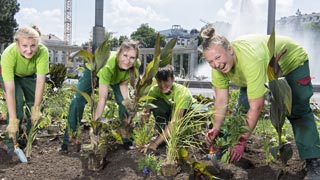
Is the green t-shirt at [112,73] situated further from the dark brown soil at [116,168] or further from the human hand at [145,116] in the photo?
the dark brown soil at [116,168]

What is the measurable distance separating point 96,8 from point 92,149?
4.12 m

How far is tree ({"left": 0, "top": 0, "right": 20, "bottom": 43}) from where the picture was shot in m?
34.1

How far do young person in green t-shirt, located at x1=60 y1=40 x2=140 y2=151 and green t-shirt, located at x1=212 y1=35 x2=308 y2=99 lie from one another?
0.71 metres

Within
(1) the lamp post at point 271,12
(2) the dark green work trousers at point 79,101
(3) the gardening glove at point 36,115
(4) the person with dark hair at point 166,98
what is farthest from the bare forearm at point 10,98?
(1) the lamp post at point 271,12

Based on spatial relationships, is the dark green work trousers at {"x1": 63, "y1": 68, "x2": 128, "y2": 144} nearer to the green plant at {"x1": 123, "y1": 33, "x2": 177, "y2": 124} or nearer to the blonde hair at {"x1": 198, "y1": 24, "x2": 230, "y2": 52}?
the green plant at {"x1": 123, "y1": 33, "x2": 177, "y2": 124}

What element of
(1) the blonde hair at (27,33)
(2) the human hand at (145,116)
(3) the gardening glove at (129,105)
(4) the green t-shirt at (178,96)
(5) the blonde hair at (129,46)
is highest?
(1) the blonde hair at (27,33)

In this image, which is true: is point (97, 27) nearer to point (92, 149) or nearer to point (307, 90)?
point (92, 149)

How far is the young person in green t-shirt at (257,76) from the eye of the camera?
2447 mm

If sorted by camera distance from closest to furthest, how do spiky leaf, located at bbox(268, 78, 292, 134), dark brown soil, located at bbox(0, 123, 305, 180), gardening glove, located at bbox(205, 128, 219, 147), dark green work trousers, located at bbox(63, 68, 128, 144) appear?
spiky leaf, located at bbox(268, 78, 292, 134)
dark brown soil, located at bbox(0, 123, 305, 180)
gardening glove, located at bbox(205, 128, 219, 147)
dark green work trousers, located at bbox(63, 68, 128, 144)

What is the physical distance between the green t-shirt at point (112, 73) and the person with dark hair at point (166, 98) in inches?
10.5

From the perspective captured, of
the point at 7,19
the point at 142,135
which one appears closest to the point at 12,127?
the point at 142,135

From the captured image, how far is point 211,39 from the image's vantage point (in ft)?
8.19

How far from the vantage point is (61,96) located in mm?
5609

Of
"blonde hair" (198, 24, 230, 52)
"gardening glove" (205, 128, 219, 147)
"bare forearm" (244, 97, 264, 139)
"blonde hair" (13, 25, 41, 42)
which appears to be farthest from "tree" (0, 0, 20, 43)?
"bare forearm" (244, 97, 264, 139)
